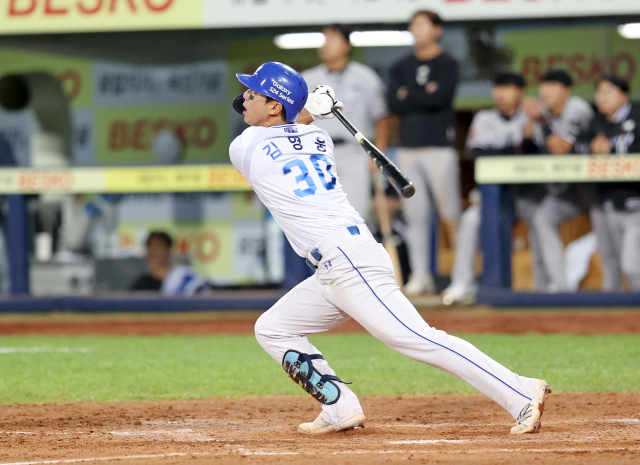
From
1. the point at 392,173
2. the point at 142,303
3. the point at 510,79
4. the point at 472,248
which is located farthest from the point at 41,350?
the point at 510,79

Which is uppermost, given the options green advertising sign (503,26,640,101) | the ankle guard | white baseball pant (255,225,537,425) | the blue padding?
green advertising sign (503,26,640,101)

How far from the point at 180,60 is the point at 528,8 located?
3921 millimetres

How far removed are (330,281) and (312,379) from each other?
48 cm

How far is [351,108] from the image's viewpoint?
8.55m

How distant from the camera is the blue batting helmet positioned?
432cm

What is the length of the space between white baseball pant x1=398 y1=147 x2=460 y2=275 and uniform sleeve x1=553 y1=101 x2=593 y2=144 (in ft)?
3.42

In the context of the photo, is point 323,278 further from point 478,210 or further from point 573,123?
point 573,123

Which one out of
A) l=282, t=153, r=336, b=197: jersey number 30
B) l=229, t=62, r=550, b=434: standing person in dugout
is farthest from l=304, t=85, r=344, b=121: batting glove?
l=282, t=153, r=336, b=197: jersey number 30

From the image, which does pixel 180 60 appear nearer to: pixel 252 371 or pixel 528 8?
pixel 528 8

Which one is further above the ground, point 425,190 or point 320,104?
point 320,104

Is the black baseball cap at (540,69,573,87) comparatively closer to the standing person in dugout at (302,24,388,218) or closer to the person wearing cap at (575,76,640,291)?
the person wearing cap at (575,76,640,291)

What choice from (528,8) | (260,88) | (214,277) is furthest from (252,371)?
(528,8)

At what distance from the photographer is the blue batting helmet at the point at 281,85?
4.32 metres

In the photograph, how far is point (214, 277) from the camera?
10266 mm
